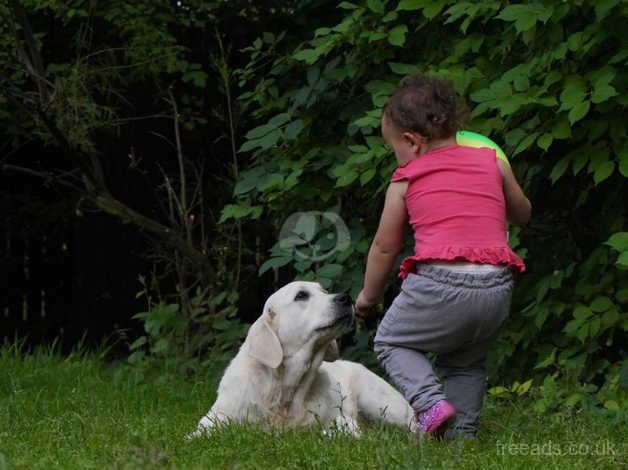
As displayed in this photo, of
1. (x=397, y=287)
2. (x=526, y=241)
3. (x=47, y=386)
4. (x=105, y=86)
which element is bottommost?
(x=47, y=386)

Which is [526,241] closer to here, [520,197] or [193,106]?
[520,197]

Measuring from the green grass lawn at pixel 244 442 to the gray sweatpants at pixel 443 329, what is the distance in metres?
0.18

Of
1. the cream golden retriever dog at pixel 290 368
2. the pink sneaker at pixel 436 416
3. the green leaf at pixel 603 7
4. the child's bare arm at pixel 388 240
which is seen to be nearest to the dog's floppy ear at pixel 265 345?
the cream golden retriever dog at pixel 290 368

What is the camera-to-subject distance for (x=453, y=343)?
14.9 feet

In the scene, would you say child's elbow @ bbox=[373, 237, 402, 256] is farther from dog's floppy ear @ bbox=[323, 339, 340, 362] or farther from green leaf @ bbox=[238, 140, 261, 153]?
green leaf @ bbox=[238, 140, 261, 153]

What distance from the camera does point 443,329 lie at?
175 inches

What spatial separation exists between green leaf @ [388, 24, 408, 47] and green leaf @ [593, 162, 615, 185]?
1.24 meters

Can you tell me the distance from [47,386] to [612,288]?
11.1 feet

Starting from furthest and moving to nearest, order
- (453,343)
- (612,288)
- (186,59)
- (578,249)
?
(186,59) < (578,249) < (612,288) < (453,343)

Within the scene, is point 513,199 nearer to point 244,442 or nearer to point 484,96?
point 484,96

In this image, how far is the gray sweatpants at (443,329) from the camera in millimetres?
4379

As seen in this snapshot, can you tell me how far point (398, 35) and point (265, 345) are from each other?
1945 mm

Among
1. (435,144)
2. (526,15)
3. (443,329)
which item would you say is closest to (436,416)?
(443,329)

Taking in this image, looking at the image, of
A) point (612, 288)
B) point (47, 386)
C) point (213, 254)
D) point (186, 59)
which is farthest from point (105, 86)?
point (612, 288)
